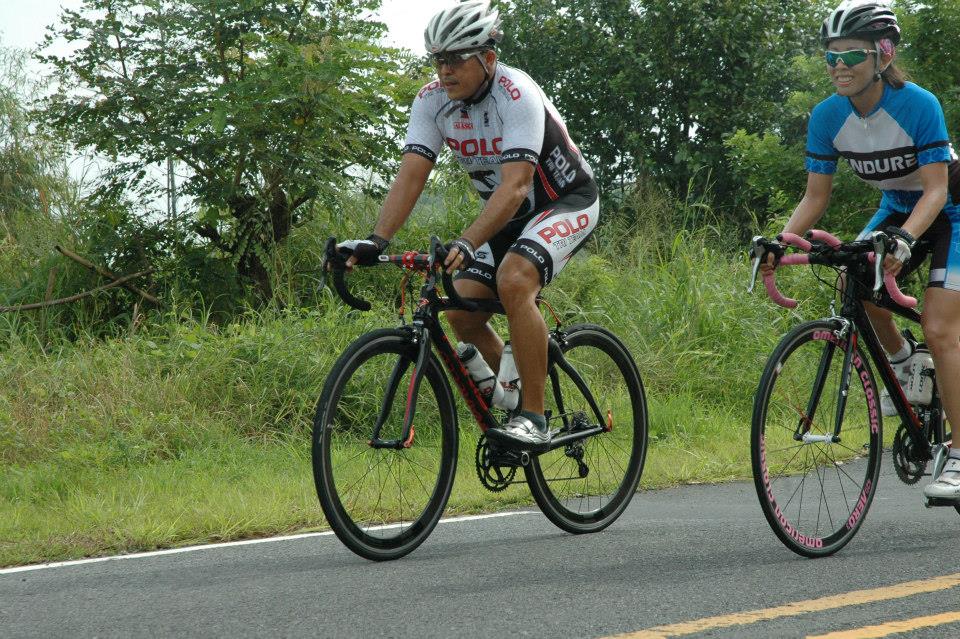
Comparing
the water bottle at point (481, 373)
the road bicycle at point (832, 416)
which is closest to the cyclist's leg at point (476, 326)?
the water bottle at point (481, 373)

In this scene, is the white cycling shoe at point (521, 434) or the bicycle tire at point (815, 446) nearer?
the bicycle tire at point (815, 446)

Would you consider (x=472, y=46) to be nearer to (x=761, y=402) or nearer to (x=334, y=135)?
(x=761, y=402)

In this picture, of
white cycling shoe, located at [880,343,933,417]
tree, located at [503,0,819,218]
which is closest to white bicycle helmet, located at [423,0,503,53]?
white cycling shoe, located at [880,343,933,417]

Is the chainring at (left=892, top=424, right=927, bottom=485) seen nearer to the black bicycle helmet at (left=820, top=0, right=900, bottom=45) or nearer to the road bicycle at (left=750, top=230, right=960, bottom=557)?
the road bicycle at (left=750, top=230, right=960, bottom=557)

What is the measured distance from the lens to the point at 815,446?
5062mm

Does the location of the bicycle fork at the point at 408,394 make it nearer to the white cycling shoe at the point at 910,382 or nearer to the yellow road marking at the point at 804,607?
the yellow road marking at the point at 804,607

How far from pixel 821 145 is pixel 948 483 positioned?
162cm

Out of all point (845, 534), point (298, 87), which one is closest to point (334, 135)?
point (298, 87)

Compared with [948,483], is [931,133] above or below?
above

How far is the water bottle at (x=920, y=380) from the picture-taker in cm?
532

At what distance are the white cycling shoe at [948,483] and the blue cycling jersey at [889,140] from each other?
118cm

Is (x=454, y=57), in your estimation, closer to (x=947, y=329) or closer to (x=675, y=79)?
(x=947, y=329)

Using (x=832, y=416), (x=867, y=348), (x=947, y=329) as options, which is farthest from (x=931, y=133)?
(x=832, y=416)

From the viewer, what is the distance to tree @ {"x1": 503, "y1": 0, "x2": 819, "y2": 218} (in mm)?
19625
